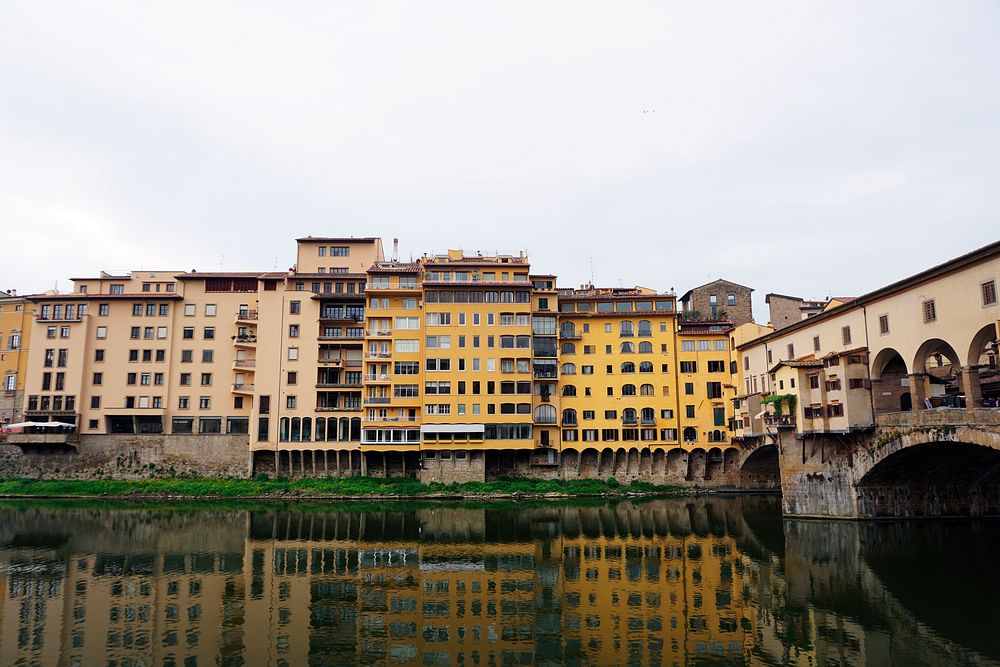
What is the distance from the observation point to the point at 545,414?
223 feet

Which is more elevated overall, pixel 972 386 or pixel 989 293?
pixel 989 293

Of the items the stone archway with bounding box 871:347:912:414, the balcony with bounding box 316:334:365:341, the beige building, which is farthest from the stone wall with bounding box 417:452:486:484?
the stone archway with bounding box 871:347:912:414

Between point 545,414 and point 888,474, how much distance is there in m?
32.1

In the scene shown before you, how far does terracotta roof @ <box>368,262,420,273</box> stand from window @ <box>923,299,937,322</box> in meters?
45.7

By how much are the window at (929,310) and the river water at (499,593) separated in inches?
504

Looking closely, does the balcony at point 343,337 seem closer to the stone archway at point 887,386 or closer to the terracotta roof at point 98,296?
the terracotta roof at point 98,296

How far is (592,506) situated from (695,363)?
21.5 meters

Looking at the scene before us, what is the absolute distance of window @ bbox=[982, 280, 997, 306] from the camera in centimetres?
3281

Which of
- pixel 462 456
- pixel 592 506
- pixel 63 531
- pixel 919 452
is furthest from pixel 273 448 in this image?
pixel 919 452

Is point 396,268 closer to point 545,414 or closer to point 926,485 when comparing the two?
point 545,414

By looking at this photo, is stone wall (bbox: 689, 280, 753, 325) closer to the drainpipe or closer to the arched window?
the arched window

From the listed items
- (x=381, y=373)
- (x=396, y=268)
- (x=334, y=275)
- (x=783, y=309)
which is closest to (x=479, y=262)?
(x=396, y=268)

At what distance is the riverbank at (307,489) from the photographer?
205 feet

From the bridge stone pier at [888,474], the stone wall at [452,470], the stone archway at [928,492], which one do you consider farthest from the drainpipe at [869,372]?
the stone wall at [452,470]
